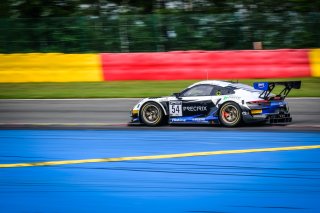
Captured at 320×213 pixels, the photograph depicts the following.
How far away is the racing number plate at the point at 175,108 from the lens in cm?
1323

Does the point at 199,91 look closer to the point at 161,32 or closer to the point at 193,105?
the point at 193,105

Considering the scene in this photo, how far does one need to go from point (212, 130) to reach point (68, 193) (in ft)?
18.2

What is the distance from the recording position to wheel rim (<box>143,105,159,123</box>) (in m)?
13.4

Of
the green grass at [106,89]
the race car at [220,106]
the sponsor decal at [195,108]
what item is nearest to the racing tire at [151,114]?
the race car at [220,106]

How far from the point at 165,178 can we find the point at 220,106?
5007mm

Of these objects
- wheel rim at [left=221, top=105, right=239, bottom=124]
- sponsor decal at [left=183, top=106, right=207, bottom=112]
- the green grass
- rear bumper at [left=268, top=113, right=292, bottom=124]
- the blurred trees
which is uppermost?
the blurred trees

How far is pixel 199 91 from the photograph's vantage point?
13.1 m

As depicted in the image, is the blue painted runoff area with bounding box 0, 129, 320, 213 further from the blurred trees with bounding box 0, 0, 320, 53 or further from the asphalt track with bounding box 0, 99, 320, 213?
the blurred trees with bounding box 0, 0, 320, 53

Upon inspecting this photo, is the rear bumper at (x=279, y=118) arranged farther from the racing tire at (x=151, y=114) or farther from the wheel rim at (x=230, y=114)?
the racing tire at (x=151, y=114)

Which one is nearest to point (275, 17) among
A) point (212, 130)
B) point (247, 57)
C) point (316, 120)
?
point (247, 57)

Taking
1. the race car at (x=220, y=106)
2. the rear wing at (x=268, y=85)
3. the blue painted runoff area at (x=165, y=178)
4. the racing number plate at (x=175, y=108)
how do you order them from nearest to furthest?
the blue painted runoff area at (x=165, y=178) → the rear wing at (x=268, y=85) → the race car at (x=220, y=106) → the racing number plate at (x=175, y=108)

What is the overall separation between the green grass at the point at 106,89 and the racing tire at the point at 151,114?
5.25 metres

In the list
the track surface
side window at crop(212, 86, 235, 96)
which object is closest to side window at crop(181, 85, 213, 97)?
side window at crop(212, 86, 235, 96)

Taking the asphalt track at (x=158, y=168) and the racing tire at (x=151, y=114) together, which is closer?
the asphalt track at (x=158, y=168)
